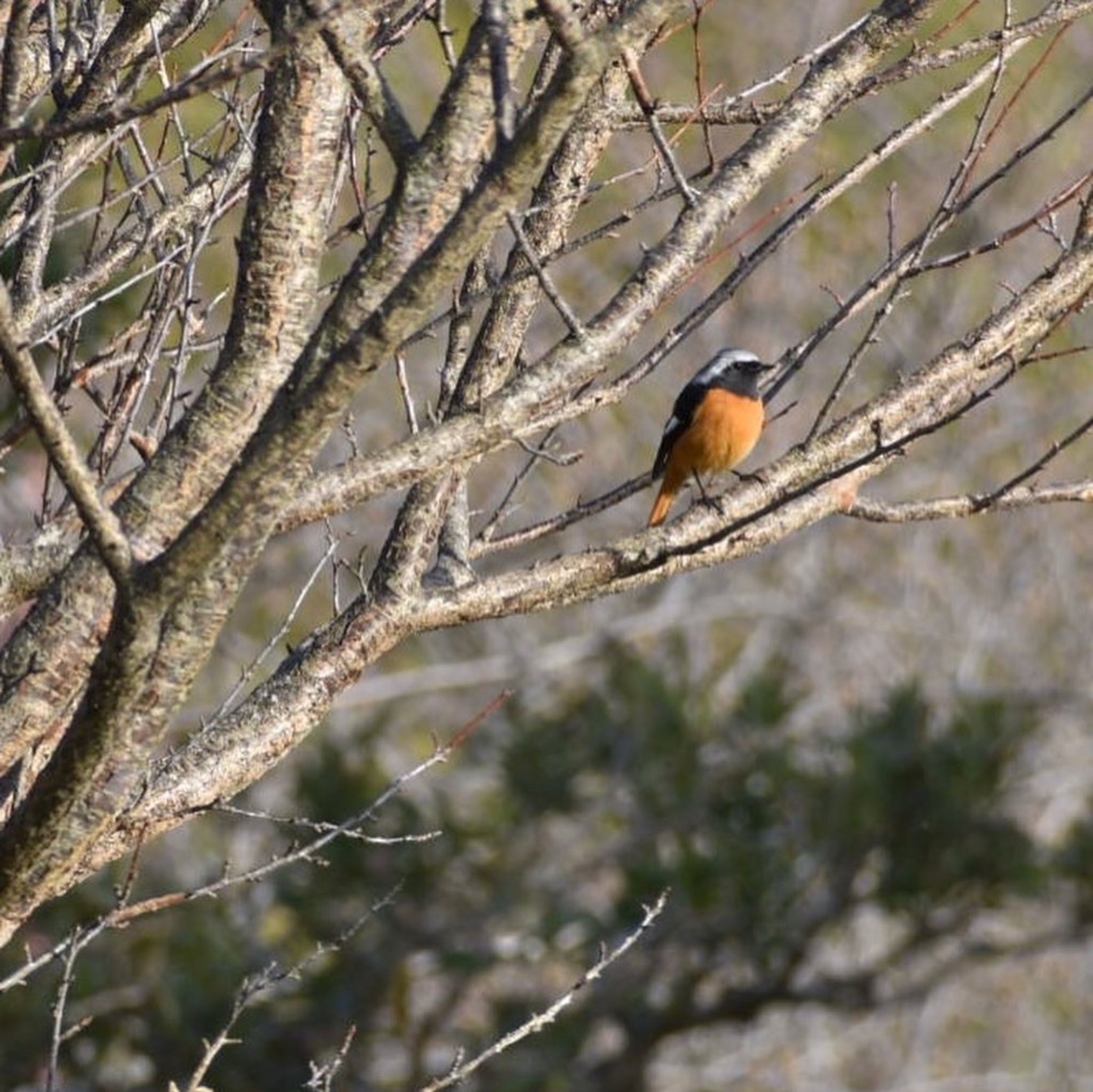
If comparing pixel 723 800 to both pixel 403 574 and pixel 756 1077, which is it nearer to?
pixel 756 1077

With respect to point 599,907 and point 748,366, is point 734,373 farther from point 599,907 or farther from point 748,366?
point 599,907

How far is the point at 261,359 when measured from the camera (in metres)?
2.38

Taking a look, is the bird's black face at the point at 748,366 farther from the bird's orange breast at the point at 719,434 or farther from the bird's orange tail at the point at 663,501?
the bird's orange tail at the point at 663,501

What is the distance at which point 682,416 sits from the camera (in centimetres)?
634

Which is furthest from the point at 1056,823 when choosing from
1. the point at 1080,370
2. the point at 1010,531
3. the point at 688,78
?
the point at 688,78

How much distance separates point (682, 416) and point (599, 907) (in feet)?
12.0

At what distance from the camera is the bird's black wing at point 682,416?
6.27 m

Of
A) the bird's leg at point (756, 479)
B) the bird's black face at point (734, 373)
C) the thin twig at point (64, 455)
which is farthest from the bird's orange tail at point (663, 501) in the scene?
the thin twig at point (64, 455)

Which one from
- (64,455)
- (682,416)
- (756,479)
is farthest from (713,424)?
(64,455)

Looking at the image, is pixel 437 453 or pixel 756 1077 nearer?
pixel 437 453

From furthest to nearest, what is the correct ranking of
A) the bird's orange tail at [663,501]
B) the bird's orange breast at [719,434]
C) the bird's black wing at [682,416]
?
the bird's orange tail at [663,501], the bird's black wing at [682,416], the bird's orange breast at [719,434]

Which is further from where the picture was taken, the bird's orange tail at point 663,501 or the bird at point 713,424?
the bird's orange tail at point 663,501

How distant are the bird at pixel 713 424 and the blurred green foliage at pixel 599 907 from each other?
2589 mm

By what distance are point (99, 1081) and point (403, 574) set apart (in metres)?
5.67
